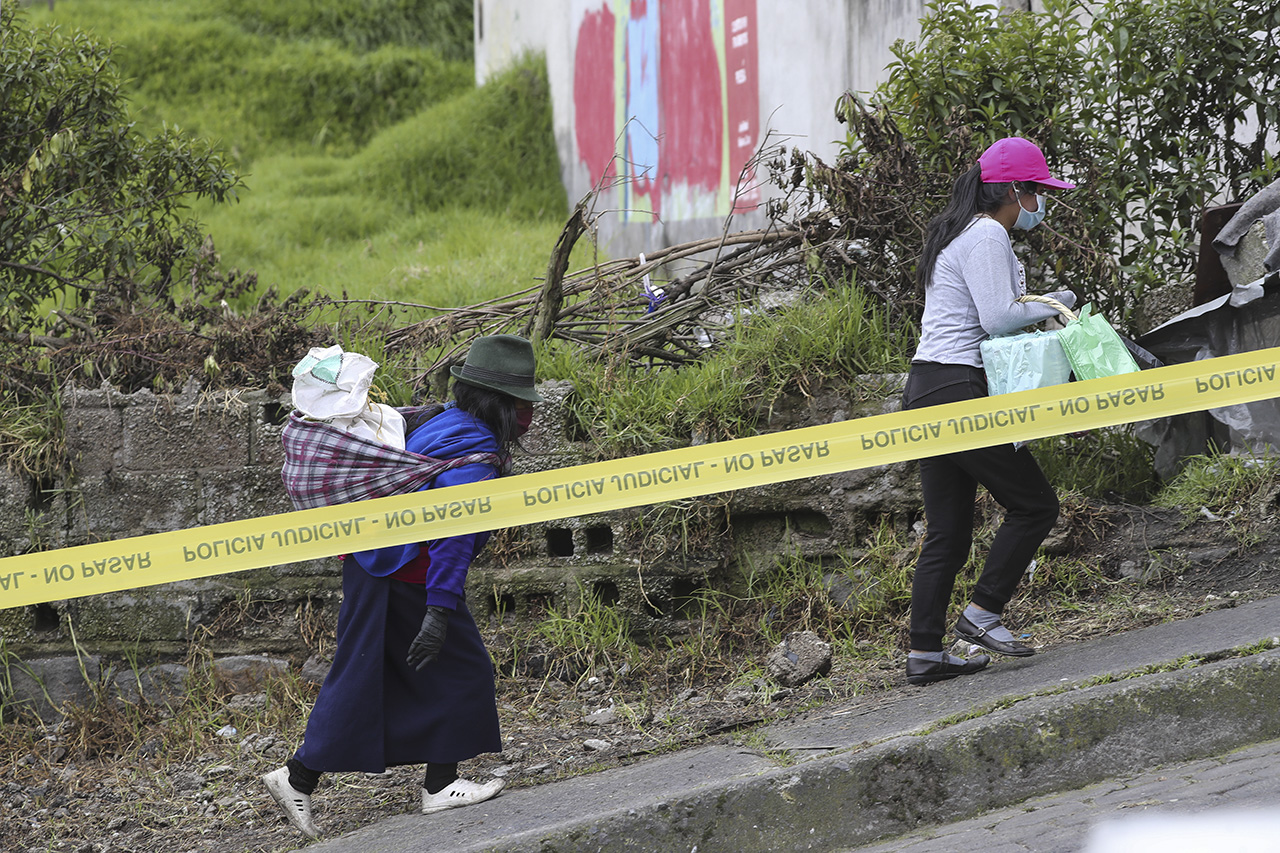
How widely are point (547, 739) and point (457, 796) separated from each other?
609 millimetres

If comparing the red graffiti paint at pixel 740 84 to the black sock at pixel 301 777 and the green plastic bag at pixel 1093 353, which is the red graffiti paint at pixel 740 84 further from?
the black sock at pixel 301 777

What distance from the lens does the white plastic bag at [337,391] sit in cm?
339

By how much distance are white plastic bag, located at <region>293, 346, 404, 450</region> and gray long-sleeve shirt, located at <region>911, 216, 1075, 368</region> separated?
174cm

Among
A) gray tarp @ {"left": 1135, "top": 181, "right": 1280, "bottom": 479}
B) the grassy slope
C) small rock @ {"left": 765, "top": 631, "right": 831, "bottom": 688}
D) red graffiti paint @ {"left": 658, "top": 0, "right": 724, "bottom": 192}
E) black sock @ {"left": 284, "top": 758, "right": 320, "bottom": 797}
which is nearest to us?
black sock @ {"left": 284, "top": 758, "right": 320, "bottom": 797}

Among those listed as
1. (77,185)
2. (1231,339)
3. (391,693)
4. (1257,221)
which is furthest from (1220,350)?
(77,185)

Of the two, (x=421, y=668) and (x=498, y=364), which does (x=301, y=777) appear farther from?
(x=498, y=364)

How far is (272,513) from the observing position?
4785 mm

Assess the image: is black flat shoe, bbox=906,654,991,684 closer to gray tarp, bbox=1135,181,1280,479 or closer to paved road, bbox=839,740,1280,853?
paved road, bbox=839,740,1280,853

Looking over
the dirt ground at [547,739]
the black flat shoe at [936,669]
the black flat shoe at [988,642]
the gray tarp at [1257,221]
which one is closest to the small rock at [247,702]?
the dirt ground at [547,739]

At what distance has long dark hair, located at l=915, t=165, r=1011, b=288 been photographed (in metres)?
3.66

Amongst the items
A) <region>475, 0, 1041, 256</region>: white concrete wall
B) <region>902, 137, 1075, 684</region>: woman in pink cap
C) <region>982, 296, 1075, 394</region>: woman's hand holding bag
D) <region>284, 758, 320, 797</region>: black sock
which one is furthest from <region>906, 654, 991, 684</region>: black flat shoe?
<region>475, 0, 1041, 256</region>: white concrete wall

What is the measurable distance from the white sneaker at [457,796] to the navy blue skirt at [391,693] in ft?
0.39

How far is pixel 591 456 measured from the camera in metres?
4.68

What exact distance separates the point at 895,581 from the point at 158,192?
4.07 metres
